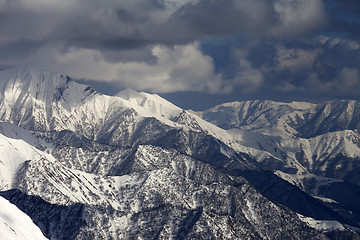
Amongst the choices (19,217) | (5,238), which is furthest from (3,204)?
(5,238)

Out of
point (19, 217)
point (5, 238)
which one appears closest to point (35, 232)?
point (19, 217)

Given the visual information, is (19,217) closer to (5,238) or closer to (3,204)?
(3,204)

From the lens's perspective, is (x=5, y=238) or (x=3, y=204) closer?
(x=5, y=238)

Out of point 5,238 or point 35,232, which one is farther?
point 35,232

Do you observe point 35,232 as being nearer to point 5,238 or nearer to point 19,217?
point 19,217
